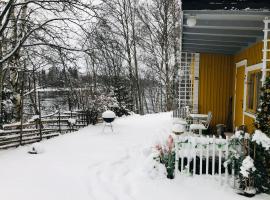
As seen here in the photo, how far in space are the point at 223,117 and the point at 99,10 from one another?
5.93m

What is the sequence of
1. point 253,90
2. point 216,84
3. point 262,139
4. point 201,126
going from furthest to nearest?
point 216,84, point 201,126, point 253,90, point 262,139

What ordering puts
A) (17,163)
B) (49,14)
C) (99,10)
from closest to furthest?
(17,163) → (99,10) → (49,14)

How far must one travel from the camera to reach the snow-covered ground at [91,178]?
527cm

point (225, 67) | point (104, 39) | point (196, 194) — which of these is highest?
point (104, 39)

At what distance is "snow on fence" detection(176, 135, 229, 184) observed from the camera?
623 centimetres

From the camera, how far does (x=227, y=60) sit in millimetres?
11781

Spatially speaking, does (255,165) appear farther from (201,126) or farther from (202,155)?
(201,126)

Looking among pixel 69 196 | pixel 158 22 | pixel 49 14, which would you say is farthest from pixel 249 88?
pixel 158 22

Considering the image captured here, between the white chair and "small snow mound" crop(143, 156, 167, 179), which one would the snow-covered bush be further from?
the white chair

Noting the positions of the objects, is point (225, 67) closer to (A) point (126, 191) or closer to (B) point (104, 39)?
(B) point (104, 39)

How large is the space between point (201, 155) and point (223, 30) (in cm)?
320

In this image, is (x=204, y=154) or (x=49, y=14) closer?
(x=204, y=154)

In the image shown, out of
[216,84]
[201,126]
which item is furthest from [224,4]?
[216,84]

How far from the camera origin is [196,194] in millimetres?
5414
